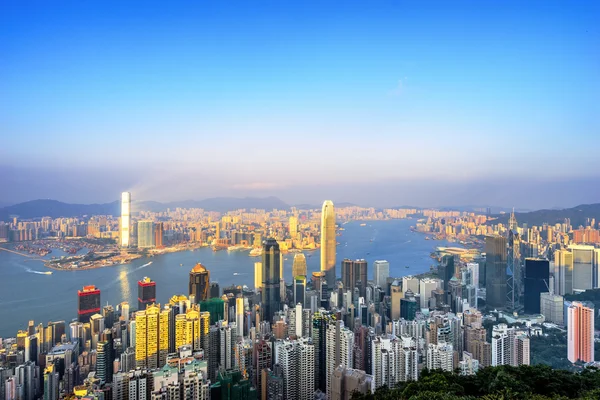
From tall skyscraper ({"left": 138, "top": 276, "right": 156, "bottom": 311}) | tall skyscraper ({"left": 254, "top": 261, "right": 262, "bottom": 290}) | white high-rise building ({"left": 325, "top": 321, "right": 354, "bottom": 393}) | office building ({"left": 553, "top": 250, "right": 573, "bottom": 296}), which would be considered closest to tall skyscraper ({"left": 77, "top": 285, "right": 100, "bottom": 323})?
tall skyscraper ({"left": 138, "top": 276, "right": 156, "bottom": 311})

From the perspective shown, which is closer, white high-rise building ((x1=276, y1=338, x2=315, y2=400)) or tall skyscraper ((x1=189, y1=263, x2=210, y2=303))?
white high-rise building ((x1=276, y1=338, x2=315, y2=400))

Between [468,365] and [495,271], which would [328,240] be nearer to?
[495,271]

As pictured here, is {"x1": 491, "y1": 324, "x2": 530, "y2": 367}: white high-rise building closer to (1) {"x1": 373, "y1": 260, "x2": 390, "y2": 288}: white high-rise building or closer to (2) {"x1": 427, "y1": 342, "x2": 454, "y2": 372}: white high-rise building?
(2) {"x1": 427, "y1": 342, "x2": 454, "y2": 372}: white high-rise building

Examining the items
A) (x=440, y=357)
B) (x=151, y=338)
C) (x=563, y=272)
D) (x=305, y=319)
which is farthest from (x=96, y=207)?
(x=563, y=272)

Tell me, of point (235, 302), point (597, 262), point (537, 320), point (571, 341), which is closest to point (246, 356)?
point (235, 302)

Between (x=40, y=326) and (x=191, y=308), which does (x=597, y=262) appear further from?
(x=40, y=326)

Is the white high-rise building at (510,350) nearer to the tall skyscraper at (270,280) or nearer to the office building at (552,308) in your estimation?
the office building at (552,308)

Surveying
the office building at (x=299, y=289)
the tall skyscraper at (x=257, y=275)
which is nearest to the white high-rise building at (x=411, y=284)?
the office building at (x=299, y=289)
